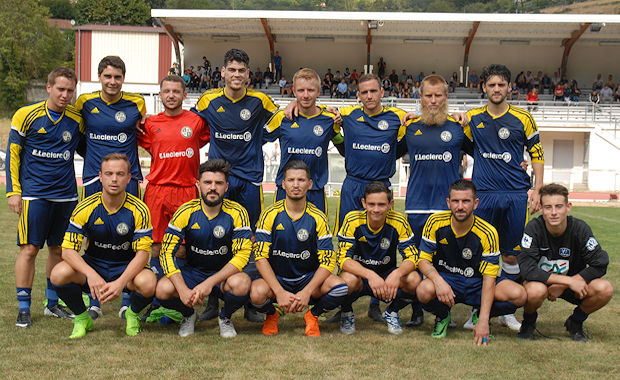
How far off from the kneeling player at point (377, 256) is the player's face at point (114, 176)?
5.93 ft

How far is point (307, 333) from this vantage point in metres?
4.67

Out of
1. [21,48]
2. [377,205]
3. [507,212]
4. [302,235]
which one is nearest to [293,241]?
[302,235]

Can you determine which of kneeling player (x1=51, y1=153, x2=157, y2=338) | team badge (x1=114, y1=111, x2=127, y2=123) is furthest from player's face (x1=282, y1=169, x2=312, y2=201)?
team badge (x1=114, y1=111, x2=127, y2=123)

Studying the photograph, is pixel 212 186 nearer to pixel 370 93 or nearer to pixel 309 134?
pixel 309 134

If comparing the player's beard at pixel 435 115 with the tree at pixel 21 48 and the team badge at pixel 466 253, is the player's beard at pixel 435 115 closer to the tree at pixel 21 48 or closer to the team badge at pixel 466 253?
the team badge at pixel 466 253

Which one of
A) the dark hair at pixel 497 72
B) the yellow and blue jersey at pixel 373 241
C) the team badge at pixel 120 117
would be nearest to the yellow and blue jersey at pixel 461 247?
the yellow and blue jersey at pixel 373 241

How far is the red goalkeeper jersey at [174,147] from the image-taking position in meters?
5.40

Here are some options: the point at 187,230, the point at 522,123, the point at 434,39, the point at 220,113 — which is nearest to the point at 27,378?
the point at 187,230

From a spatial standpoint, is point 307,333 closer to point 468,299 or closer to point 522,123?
point 468,299

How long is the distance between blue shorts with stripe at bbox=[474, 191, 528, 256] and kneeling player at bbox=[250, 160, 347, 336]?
149 centimetres

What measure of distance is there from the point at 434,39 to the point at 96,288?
2807 centimetres

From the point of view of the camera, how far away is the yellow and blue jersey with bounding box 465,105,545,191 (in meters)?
5.21

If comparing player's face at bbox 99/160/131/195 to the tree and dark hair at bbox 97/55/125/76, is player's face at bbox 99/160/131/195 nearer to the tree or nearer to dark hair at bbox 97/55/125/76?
dark hair at bbox 97/55/125/76

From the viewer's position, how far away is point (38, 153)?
5.11 m
